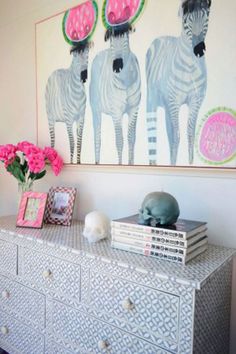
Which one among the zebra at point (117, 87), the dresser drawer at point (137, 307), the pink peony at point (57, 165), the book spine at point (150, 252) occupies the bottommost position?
the dresser drawer at point (137, 307)

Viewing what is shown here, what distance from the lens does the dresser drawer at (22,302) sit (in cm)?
133

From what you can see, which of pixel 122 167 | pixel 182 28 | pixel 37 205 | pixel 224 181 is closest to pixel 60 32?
pixel 182 28

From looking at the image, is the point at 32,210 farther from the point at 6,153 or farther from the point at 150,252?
the point at 150,252

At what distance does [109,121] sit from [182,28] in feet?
1.86

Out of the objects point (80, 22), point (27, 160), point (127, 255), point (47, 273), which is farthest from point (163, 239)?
point (80, 22)

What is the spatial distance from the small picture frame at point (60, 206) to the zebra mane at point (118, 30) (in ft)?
2.84

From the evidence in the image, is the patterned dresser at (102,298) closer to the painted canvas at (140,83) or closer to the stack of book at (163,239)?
the stack of book at (163,239)

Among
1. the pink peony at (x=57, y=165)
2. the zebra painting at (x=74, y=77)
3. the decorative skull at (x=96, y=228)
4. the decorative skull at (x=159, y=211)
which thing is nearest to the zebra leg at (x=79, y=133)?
the zebra painting at (x=74, y=77)

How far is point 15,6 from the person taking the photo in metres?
2.00

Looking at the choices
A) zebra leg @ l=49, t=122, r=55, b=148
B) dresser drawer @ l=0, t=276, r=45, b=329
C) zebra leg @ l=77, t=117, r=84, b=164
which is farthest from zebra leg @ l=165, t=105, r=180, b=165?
dresser drawer @ l=0, t=276, r=45, b=329

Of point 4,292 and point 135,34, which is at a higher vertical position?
point 135,34

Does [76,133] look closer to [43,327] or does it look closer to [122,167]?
[122,167]

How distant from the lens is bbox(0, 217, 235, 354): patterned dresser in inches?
36.6

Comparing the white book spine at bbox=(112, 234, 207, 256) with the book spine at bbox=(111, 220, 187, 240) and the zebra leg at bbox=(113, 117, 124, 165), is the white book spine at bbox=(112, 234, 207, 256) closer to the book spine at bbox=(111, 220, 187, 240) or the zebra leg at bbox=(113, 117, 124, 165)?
the book spine at bbox=(111, 220, 187, 240)
